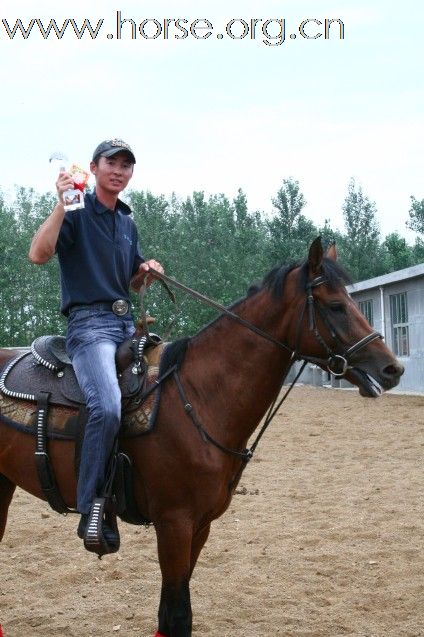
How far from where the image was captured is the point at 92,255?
408cm

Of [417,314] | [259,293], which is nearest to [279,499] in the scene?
[259,293]

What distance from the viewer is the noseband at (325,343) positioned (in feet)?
12.0

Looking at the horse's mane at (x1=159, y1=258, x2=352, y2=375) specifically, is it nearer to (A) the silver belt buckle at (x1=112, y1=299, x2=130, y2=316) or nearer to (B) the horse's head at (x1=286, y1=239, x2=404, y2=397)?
(B) the horse's head at (x1=286, y1=239, x2=404, y2=397)

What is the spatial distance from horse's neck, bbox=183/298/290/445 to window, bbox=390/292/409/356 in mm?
19781

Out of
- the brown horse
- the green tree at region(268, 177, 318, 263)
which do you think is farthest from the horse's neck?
the green tree at region(268, 177, 318, 263)

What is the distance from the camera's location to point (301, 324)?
3801mm

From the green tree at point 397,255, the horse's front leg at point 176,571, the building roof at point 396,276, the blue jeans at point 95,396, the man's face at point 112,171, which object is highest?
the green tree at point 397,255

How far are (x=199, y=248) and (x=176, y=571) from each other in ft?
152

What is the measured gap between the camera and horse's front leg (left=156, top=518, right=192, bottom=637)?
369cm

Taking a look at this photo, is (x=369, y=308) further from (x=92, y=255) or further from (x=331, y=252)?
(x=92, y=255)

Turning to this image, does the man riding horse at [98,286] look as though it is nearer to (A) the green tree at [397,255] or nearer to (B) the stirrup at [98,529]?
(B) the stirrup at [98,529]

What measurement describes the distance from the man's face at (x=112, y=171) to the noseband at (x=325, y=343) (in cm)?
120

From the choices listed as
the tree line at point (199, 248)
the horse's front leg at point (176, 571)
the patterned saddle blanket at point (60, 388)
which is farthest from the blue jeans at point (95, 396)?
the tree line at point (199, 248)

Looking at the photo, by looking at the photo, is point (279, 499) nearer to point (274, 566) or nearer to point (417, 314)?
point (274, 566)
